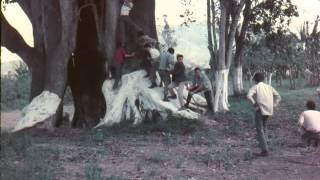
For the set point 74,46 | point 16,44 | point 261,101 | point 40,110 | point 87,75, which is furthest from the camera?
point 87,75

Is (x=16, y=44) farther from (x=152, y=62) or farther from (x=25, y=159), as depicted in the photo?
(x=25, y=159)

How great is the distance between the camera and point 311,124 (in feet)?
41.3

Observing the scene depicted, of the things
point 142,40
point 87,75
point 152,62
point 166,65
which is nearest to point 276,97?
point 166,65

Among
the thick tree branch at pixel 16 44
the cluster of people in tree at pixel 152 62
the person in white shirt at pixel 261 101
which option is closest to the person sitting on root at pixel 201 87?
the cluster of people in tree at pixel 152 62

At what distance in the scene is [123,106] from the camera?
1764 centimetres

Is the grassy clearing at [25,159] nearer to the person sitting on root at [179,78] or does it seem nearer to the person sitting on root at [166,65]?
the person sitting on root at [166,65]

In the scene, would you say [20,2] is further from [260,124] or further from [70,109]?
[70,109]

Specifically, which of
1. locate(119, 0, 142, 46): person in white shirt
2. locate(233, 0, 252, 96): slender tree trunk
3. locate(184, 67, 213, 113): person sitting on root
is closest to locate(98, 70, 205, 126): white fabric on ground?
locate(184, 67, 213, 113): person sitting on root

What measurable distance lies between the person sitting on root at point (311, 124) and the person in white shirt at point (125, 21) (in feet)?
22.6

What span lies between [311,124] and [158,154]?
3182 mm

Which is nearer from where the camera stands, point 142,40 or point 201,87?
point 142,40

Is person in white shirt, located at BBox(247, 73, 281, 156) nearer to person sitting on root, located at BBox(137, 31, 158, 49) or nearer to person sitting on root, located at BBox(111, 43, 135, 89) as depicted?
person sitting on root, located at BBox(137, 31, 158, 49)

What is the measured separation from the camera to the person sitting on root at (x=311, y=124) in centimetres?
1258

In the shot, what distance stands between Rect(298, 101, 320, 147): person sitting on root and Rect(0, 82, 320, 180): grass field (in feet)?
1.08
